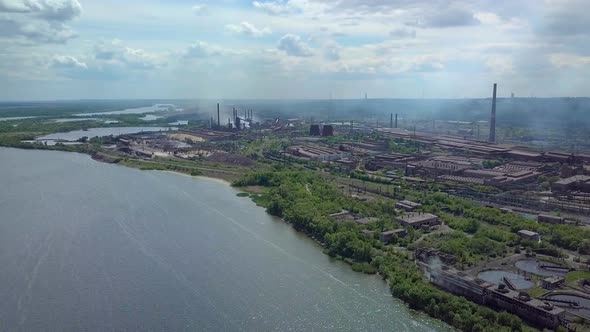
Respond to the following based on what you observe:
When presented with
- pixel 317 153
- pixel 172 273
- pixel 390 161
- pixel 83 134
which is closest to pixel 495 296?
pixel 172 273

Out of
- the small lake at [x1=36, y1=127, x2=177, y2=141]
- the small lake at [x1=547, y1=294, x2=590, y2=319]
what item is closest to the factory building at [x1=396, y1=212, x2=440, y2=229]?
the small lake at [x1=547, y1=294, x2=590, y2=319]

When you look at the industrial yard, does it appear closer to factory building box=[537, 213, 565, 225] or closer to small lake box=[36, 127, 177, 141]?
factory building box=[537, 213, 565, 225]

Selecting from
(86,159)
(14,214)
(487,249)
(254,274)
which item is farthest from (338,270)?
(86,159)

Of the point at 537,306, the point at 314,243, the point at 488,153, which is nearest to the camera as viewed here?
the point at 537,306

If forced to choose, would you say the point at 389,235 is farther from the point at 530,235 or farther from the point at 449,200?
the point at 449,200

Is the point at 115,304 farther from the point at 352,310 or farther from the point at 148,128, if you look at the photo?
the point at 148,128

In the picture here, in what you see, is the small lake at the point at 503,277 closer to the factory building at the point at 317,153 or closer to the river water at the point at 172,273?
the river water at the point at 172,273

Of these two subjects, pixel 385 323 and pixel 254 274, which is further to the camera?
pixel 254 274
